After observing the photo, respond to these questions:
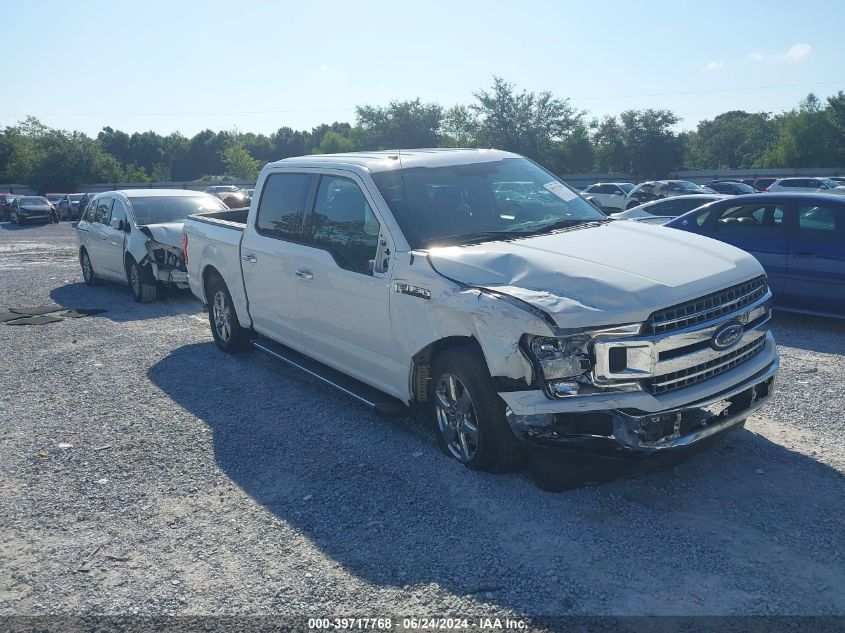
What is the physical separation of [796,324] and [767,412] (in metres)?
3.66

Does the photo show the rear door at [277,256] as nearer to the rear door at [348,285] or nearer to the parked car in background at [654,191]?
the rear door at [348,285]

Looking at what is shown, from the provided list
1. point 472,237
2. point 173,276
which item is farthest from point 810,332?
point 173,276

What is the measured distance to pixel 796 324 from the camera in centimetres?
885

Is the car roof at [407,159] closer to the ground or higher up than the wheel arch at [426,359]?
higher up

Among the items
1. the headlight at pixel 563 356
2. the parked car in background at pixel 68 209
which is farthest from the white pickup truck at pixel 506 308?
the parked car in background at pixel 68 209

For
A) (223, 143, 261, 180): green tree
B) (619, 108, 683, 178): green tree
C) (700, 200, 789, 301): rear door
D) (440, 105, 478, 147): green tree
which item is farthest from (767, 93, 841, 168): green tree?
(700, 200, 789, 301): rear door

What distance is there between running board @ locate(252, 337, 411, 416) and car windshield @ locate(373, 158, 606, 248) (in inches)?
45.9

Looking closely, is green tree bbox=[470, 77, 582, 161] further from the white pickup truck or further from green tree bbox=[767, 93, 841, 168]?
the white pickup truck

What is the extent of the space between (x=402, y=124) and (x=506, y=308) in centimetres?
7529

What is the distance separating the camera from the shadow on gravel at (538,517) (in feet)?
11.7

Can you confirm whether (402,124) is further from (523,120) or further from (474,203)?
(474,203)

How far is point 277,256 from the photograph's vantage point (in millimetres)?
6520

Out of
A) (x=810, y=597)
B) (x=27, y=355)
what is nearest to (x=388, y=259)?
(x=810, y=597)

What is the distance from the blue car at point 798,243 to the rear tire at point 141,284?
8477mm
